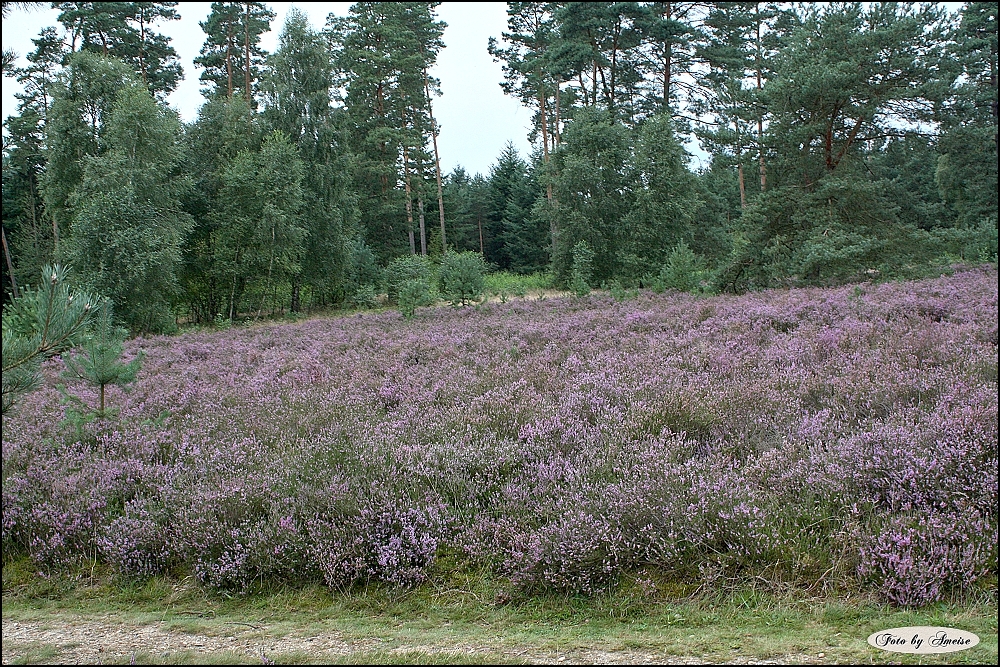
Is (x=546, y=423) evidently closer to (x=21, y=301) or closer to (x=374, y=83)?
(x=21, y=301)

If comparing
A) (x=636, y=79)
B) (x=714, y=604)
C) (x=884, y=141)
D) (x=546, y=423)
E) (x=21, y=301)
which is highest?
(x=636, y=79)

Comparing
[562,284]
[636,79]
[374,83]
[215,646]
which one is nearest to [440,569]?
[215,646]

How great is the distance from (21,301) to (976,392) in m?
6.82

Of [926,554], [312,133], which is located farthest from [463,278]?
[926,554]

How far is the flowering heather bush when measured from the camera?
12.0 feet

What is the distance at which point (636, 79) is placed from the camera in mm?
32438

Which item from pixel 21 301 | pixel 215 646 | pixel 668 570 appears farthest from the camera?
pixel 21 301

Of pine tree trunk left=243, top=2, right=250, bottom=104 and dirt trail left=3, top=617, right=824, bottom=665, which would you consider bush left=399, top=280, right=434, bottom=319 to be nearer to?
dirt trail left=3, top=617, right=824, bottom=665

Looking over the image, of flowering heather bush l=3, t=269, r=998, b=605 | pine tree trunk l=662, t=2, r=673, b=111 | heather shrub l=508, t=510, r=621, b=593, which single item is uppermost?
pine tree trunk l=662, t=2, r=673, b=111

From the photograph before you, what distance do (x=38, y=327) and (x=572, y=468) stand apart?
3.71 metres

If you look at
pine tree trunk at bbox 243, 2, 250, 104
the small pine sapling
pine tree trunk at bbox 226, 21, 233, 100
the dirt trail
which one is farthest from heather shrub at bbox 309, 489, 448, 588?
pine tree trunk at bbox 226, 21, 233, 100

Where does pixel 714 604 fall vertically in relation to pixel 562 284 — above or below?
below

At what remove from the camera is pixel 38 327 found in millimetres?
4188
